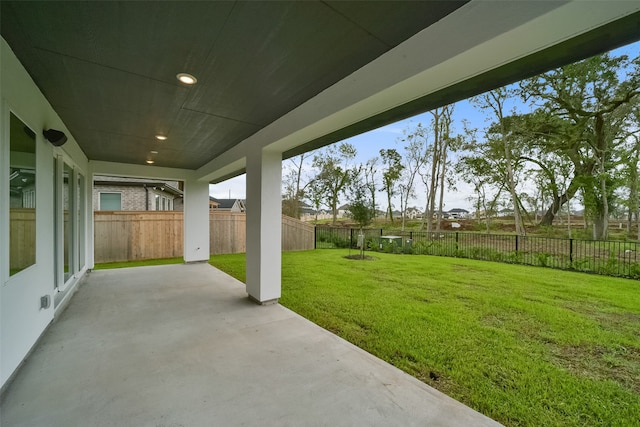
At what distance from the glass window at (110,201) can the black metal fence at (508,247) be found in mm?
7774

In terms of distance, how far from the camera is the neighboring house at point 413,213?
647 inches

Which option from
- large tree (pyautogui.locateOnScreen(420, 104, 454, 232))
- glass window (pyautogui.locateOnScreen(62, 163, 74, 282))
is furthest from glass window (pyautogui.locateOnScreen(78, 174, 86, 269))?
large tree (pyautogui.locateOnScreen(420, 104, 454, 232))

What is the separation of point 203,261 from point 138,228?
7.76 ft

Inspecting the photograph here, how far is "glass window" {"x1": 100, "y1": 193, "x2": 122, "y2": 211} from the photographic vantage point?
9.99 meters

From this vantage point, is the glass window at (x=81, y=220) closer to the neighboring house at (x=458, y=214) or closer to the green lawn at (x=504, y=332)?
the green lawn at (x=504, y=332)

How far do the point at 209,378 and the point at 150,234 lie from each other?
7.26m

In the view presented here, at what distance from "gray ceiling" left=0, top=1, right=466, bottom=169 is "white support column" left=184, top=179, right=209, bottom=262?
152 inches

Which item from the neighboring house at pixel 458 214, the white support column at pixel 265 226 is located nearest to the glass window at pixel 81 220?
the white support column at pixel 265 226

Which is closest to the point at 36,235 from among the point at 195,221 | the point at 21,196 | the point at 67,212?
the point at 21,196

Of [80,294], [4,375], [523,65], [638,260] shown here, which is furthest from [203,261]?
[638,260]

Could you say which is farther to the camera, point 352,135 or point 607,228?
point 607,228

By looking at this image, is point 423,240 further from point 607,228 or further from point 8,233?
point 8,233

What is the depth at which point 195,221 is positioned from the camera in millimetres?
7148

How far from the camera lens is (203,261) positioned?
7.29 m
